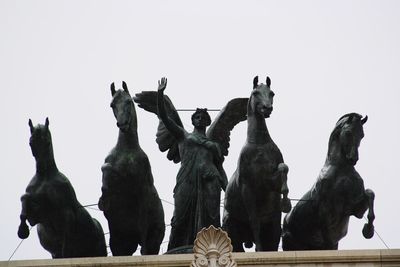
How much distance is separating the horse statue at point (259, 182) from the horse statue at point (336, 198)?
1.56 ft

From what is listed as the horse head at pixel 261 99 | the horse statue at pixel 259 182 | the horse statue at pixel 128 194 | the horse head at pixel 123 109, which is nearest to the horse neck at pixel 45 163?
the horse statue at pixel 128 194

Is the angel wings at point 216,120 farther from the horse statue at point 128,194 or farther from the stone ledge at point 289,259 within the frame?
the stone ledge at point 289,259

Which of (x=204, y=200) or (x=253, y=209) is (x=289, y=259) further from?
(x=204, y=200)

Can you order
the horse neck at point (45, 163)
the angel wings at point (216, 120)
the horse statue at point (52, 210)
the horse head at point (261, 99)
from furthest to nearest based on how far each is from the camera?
the angel wings at point (216, 120)
the horse neck at point (45, 163)
the horse statue at point (52, 210)
the horse head at point (261, 99)

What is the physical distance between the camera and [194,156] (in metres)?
24.5

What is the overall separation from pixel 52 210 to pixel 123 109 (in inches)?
69.6

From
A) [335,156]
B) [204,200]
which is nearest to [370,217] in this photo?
[335,156]

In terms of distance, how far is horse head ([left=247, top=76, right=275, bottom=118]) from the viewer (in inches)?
908

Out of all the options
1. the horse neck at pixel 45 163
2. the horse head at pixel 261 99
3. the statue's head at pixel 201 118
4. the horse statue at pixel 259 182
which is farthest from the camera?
the statue's head at pixel 201 118

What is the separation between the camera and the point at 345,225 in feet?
77.5

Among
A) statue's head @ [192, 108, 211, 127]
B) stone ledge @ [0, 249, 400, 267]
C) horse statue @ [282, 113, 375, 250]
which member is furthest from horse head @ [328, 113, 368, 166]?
statue's head @ [192, 108, 211, 127]

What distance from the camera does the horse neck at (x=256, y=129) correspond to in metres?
23.4

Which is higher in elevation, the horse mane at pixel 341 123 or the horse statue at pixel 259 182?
the horse mane at pixel 341 123

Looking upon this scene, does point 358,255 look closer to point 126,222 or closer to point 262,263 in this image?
point 262,263
